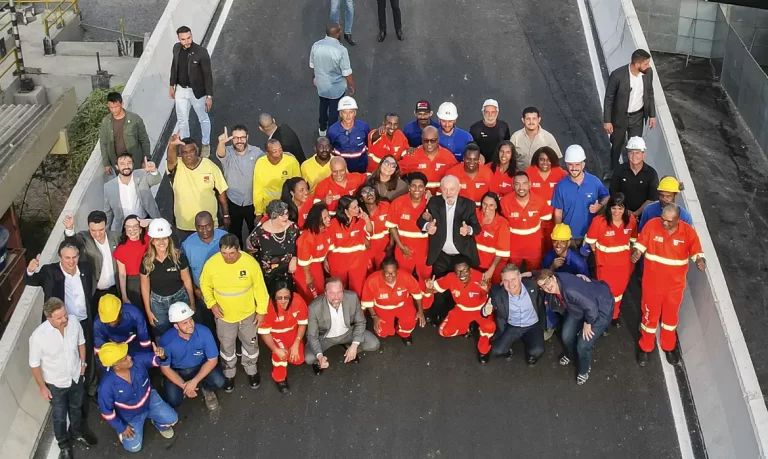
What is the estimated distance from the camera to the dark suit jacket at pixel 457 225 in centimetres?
830

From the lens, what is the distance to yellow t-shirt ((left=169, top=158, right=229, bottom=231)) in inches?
337

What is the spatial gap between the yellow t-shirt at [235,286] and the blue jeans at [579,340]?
316 centimetres

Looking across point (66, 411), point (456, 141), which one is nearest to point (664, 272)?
point (456, 141)

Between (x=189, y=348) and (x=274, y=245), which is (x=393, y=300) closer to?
(x=274, y=245)

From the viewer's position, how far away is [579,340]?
805 centimetres

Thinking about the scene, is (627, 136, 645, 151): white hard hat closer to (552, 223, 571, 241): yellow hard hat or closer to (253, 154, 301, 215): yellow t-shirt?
(552, 223, 571, 241): yellow hard hat

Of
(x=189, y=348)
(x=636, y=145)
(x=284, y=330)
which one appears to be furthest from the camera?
(x=636, y=145)

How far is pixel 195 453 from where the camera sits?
758cm

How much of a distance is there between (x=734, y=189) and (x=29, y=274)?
13204 millimetres

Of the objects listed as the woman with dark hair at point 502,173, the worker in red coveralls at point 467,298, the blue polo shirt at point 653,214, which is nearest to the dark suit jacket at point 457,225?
the worker in red coveralls at point 467,298

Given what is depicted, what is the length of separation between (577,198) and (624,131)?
230 cm

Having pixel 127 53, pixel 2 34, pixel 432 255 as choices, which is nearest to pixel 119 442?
pixel 432 255

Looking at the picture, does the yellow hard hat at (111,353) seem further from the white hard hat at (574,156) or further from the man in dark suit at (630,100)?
the man in dark suit at (630,100)

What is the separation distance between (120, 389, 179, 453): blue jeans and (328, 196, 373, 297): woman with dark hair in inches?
86.7
